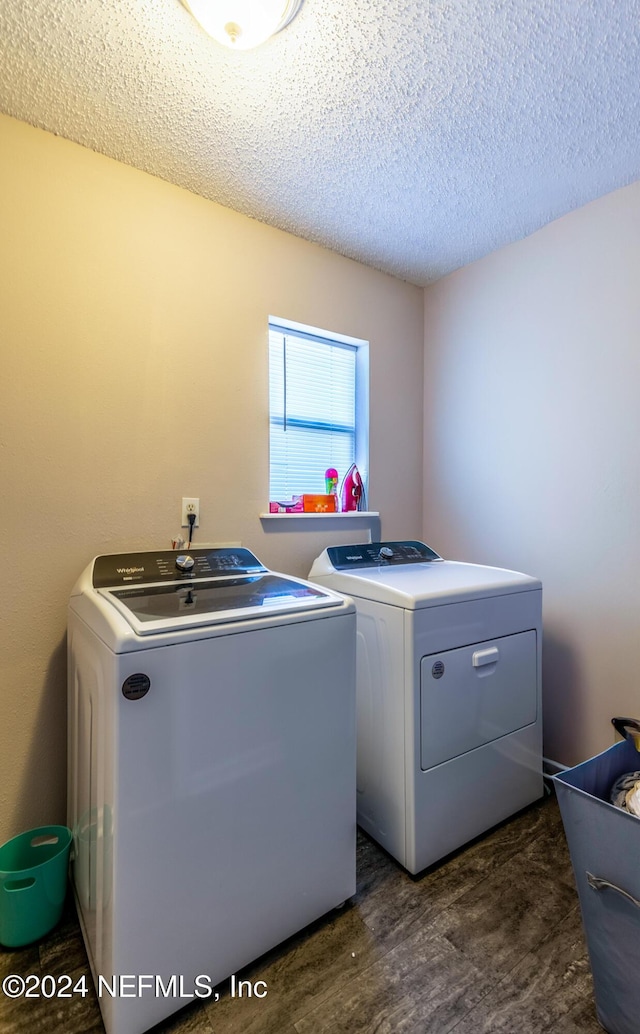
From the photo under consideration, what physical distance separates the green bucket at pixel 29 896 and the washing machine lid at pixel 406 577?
118cm

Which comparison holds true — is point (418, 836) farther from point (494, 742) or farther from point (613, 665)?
point (613, 665)

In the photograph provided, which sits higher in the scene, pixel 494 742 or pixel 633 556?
pixel 633 556

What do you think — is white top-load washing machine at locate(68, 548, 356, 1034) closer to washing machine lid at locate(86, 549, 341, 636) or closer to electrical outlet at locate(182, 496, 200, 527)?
washing machine lid at locate(86, 549, 341, 636)

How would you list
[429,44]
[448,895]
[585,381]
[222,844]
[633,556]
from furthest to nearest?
[585,381] < [633,556] < [448,895] < [429,44] < [222,844]

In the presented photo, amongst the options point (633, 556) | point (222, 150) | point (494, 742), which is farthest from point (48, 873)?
point (222, 150)

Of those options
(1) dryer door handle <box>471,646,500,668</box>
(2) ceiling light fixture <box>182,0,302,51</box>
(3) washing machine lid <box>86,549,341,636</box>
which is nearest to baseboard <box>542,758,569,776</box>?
(1) dryer door handle <box>471,646,500,668</box>

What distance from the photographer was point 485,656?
154 cm

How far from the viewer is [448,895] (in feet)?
4.48

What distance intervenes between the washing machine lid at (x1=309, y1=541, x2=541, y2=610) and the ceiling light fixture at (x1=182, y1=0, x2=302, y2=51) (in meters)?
1.54

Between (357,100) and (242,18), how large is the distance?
1.31 feet

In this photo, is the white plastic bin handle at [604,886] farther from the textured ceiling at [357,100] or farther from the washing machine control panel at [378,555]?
the textured ceiling at [357,100]

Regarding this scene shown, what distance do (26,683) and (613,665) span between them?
212 cm

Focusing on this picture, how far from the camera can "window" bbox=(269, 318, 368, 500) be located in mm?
2105

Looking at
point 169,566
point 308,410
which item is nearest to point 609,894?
point 169,566
